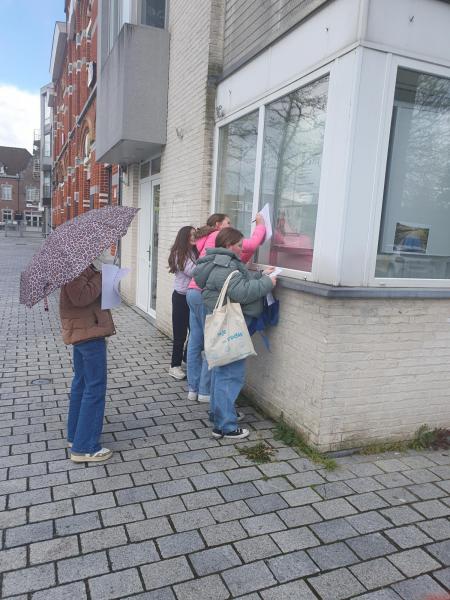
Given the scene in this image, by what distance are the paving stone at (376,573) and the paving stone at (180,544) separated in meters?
0.85

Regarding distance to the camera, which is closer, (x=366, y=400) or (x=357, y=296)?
(x=357, y=296)

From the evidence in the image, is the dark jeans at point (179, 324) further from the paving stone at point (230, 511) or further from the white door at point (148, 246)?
the white door at point (148, 246)

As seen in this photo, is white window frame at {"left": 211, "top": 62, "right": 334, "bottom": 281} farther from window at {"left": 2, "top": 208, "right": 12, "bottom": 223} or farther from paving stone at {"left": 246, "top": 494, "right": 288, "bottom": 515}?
window at {"left": 2, "top": 208, "right": 12, "bottom": 223}

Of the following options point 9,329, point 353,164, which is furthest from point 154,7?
point 353,164

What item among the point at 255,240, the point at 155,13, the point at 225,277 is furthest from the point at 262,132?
the point at 155,13

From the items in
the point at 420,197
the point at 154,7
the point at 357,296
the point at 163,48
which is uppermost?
the point at 154,7

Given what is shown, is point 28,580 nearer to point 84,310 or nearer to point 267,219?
point 84,310

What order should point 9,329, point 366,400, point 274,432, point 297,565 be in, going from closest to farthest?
point 297,565, point 366,400, point 274,432, point 9,329

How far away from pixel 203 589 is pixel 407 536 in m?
1.28

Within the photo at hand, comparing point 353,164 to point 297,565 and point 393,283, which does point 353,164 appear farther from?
point 297,565

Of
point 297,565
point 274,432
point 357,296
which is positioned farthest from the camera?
point 274,432

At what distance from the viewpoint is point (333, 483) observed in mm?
3432

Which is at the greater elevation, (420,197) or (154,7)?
(154,7)

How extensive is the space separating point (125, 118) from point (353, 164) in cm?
467
